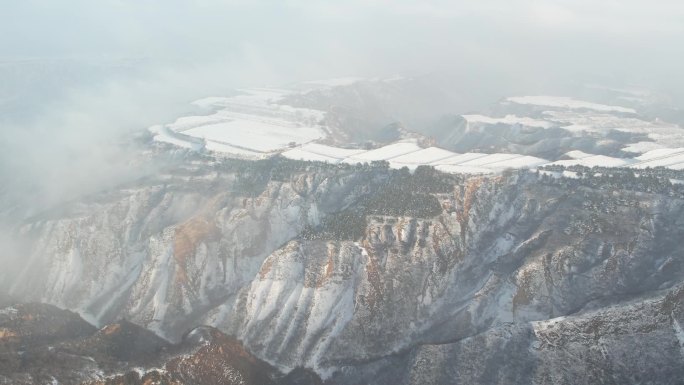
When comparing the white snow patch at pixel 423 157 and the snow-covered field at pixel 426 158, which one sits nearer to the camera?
the snow-covered field at pixel 426 158

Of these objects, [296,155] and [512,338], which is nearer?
[512,338]

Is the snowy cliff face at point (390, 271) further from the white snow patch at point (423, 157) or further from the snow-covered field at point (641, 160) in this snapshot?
the snow-covered field at point (641, 160)

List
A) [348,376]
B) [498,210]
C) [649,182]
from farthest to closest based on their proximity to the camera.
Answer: [498,210] < [649,182] < [348,376]

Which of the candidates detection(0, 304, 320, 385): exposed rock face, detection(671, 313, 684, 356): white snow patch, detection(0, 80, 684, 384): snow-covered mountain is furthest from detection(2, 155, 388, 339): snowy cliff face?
detection(671, 313, 684, 356): white snow patch

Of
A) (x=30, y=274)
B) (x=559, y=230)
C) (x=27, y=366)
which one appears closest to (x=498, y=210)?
(x=559, y=230)

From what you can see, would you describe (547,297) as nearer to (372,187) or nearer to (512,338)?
(512,338)

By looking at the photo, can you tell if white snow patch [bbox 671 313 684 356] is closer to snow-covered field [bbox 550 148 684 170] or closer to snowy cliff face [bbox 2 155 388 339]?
snow-covered field [bbox 550 148 684 170]

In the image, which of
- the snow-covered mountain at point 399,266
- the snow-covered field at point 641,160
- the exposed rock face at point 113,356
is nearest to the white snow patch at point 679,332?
the snow-covered mountain at point 399,266

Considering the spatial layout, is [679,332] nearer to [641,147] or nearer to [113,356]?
[113,356]
